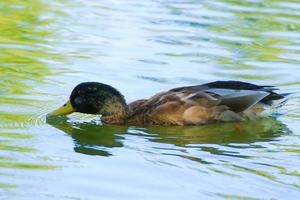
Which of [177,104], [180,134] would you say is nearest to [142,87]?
[177,104]

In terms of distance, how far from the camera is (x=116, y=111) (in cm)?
1124

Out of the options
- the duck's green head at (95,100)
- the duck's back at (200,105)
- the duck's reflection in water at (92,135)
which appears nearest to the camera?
the duck's reflection in water at (92,135)

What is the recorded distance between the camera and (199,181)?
8.83 m

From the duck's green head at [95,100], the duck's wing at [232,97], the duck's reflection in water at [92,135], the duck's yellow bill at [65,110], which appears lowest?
the duck's reflection in water at [92,135]

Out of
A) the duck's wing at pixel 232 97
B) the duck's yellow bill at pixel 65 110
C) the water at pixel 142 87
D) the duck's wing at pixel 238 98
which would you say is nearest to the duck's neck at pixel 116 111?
the water at pixel 142 87

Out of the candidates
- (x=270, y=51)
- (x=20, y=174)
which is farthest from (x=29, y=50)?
(x=20, y=174)

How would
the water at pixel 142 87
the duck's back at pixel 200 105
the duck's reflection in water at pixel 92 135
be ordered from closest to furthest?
1. the water at pixel 142 87
2. the duck's reflection in water at pixel 92 135
3. the duck's back at pixel 200 105

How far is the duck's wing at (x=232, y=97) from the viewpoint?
1121cm

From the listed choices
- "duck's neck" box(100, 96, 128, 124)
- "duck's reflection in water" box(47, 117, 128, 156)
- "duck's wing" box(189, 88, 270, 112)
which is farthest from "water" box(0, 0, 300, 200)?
"duck's wing" box(189, 88, 270, 112)

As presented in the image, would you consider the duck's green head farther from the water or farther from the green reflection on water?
the green reflection on water

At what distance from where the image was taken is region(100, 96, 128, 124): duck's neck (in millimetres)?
11234

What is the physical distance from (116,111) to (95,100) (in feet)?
0.85

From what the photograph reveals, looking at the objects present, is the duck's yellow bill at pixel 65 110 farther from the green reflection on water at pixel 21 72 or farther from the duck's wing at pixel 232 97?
the duck's wing at pixel 232 97

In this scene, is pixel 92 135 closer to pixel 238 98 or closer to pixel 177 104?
pixel 177 104
